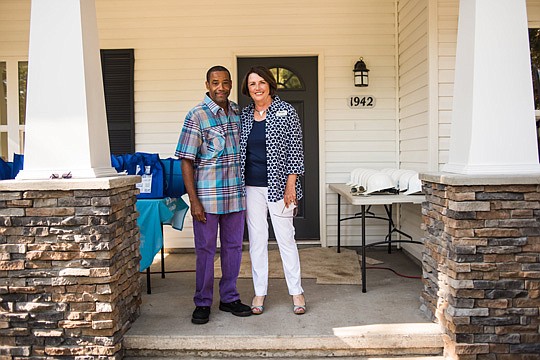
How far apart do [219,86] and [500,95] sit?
1590mm

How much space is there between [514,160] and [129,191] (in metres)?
2.20

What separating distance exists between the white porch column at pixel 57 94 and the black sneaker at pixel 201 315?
1.03m

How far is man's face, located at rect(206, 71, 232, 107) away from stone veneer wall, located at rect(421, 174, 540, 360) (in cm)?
137

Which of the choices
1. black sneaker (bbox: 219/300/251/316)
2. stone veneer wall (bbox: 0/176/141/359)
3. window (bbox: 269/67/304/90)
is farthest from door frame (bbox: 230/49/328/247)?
stone veneer wall (bbox: 0/176/141/359)

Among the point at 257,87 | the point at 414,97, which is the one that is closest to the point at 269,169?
the point at 257,87

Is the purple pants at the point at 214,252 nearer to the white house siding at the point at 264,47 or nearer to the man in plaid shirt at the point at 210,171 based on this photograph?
the man in plaid shirt at the point at 210,171

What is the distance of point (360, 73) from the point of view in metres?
5.21

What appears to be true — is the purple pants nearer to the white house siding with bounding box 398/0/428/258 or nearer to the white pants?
the white pants

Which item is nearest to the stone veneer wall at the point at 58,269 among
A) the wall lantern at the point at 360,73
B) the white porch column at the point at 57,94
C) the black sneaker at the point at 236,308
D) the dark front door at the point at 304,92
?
the white porch column at the point at 57,94

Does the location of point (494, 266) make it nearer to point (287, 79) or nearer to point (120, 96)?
point (287, 79)

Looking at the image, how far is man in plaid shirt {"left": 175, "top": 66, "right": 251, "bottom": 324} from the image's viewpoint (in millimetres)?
3090

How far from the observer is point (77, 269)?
271cm

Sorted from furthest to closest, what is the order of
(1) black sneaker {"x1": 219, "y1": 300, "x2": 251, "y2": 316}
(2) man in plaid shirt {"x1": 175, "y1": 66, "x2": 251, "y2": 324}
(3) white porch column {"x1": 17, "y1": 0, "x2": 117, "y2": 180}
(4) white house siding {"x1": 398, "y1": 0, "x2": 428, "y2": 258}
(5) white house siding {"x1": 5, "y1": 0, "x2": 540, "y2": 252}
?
(5) white house siding {"x1": 5, "y1": 0, "x2": 540, "y2": 252} → (4) white house siding {"x1": 398, "y1": 0, "x2": 428, "y2": 258} → (1) black sneaker {"x1": 219, "y1": 300, "x2": 251, "y2": 316} → (2) man in plaid shirt {"x1": 175, "y1": 66, "x2": 251, "y2": 324} → (3) white porch column {"x1": 17, "y1": 0, "x2": 117, "y2": 180}

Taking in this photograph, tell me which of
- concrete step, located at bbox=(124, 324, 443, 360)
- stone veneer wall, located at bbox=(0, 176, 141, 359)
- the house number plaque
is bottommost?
concrete step, located at bbox=(124, 324, 443, 360)
